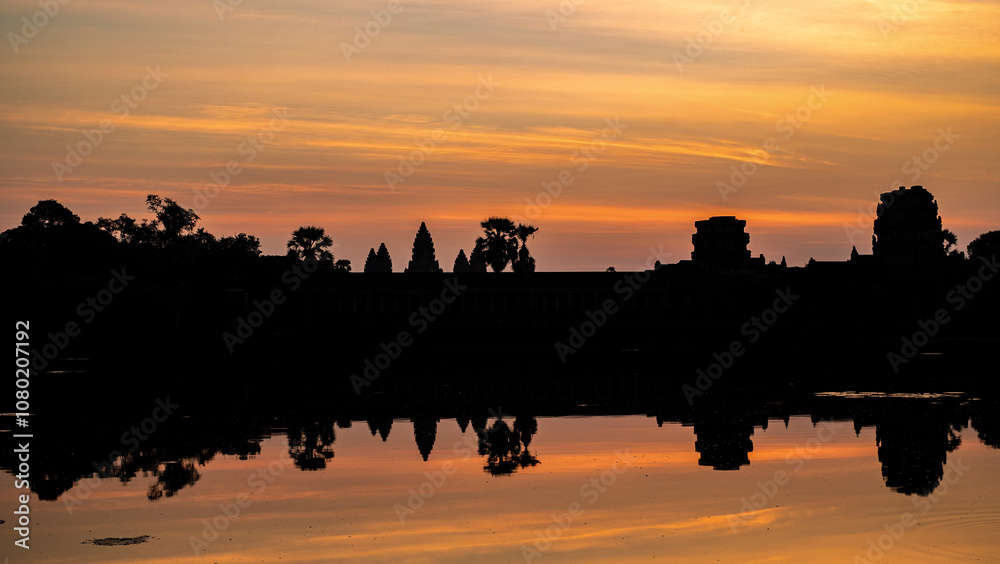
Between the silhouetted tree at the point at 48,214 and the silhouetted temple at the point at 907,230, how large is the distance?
322 ft

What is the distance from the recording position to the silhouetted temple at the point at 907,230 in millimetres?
160625

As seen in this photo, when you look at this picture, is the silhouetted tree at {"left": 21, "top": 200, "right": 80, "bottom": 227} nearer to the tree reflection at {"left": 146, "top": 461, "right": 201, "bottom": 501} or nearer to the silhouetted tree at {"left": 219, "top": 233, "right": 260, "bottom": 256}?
the silhouetted tree at {"left": 219, "top": 233, "right": 260, "bottom": 256}

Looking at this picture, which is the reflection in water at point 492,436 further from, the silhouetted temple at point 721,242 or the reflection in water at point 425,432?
the silhouetted temple at point 721,242

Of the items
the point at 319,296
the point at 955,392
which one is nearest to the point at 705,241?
the point at 319,296

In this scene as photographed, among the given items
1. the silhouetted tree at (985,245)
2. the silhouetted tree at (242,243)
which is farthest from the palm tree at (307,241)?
the silhouetted tree at (985,245)

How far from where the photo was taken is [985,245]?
16988 centimetres

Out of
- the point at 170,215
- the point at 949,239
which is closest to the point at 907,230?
the point at 949,239

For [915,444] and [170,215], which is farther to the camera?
[170,215]

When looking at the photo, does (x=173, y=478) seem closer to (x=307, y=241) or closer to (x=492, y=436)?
(x=492, y=436)

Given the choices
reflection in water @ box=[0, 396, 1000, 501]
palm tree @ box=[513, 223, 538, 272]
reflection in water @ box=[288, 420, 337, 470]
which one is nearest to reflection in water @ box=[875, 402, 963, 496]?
reflection in water @ box=[0, 396, 1000, 501]

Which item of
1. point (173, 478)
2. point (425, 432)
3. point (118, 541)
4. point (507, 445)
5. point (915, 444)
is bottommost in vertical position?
point (118, 541)

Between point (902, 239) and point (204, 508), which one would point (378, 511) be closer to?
point (204, 508)

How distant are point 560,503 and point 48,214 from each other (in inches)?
4844

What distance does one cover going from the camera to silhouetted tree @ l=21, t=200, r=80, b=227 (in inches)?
5256
